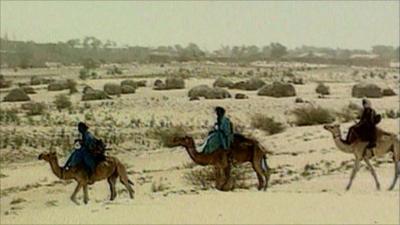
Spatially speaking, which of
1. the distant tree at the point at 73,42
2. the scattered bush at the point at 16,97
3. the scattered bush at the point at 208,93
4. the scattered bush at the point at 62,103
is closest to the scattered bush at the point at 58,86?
the scattered bush at the point at 16,97

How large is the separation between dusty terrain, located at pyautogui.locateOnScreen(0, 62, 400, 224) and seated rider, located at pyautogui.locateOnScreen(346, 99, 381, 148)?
124 centimetres

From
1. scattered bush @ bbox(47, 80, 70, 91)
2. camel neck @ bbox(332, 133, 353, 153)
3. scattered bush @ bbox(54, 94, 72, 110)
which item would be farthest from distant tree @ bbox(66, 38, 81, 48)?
camel neck @ bbox(332, 133, 353, 153)

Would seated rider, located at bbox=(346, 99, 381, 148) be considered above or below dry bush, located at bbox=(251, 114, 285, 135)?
above

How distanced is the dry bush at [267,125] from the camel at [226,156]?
17680mm

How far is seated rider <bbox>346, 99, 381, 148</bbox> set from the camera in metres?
21.0

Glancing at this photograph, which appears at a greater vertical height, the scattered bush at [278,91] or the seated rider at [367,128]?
the seated rider at [367,128]

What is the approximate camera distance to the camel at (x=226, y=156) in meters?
20.0

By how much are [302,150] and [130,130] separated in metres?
9.38

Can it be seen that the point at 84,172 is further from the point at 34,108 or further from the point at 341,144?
the point at 34,108

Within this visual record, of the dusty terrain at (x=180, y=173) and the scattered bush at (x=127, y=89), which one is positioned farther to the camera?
the scattered bush at (x=127, y=89)

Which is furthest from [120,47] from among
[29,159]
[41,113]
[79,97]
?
[29,159]

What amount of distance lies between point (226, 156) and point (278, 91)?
118 ft

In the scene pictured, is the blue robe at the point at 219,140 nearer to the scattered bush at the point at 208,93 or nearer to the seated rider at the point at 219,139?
→ the seated rider at the point at 219,139

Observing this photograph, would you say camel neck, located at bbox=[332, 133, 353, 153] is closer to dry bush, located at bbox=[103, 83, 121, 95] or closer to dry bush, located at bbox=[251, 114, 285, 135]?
dry bush, located at bbox=[251, 114, 285, 135]
